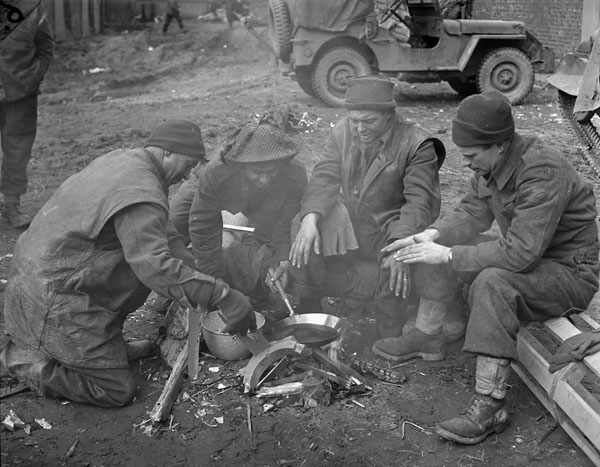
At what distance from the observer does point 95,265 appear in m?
3.85

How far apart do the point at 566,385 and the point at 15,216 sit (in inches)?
203

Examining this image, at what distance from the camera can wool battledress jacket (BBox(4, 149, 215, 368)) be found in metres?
3.64

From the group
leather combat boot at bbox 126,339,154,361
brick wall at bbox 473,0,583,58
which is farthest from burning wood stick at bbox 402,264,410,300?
brick wall at bbox 473,0,583,58

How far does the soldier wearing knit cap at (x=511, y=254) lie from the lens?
3654 mm

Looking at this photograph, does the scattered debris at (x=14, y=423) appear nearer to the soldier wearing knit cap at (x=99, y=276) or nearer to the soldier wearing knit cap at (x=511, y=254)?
the soldier wearing knit cap at (x=99, y=276)

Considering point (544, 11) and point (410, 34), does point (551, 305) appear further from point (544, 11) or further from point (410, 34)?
point (544, 11)

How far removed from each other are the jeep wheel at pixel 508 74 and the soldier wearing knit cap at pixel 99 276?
8.91 m

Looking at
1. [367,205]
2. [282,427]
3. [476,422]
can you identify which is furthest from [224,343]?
[476,422]

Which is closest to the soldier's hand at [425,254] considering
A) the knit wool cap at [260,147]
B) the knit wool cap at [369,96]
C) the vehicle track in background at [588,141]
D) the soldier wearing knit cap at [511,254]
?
the soldier wearing knit cap at [511,254]

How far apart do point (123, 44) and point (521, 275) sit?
16142 mm

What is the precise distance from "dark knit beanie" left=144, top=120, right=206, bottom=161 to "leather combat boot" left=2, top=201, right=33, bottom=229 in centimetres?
329

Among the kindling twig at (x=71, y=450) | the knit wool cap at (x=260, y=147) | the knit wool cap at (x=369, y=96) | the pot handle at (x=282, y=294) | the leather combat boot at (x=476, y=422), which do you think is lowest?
the kindling twig at (x=71, y=450)

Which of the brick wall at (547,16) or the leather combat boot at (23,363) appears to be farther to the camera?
the brick wall at (547,16)

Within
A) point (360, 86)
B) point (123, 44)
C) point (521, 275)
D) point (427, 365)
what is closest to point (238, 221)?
point (360, 86)
